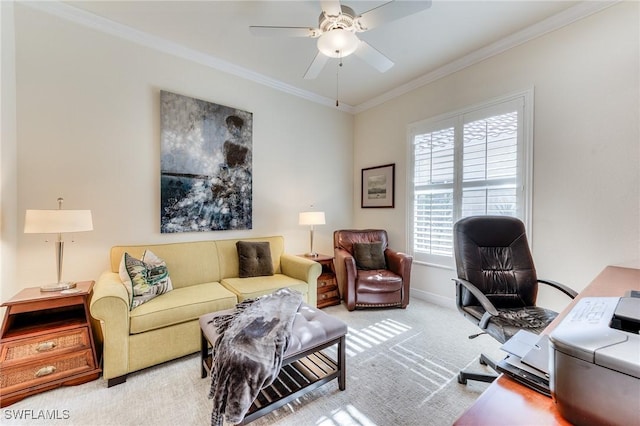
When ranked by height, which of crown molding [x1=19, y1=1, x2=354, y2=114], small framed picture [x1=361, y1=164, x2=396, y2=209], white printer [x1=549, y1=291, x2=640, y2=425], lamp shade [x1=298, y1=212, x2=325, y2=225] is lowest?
white printer [x1=549, y1=291, x2=640, y2=425]

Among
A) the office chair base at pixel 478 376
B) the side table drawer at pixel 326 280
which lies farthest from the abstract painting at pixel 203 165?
the office chair base at pixel 478 376

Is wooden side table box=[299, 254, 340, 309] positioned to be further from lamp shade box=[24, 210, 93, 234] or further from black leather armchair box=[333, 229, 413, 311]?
lamp shade box=[24, 210, 93, 234]

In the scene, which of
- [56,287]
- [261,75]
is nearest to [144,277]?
[56,287]

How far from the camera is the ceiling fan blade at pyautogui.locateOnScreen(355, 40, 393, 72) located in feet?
6.85

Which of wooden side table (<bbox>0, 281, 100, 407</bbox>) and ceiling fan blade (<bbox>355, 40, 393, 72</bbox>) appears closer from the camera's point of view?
wooden side table (<bbox>0, 281, 100, 407</bbox>)

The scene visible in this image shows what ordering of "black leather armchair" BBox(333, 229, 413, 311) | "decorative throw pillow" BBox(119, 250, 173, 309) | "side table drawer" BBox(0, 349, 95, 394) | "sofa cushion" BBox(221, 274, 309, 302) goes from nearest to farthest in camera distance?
"side table drawer" BBox(0, 349, 95, 394)
"decorative throw pillow" BBox(119, 250, 173, 309)
"sofa cushion" BBox(221, 274, 309, 302)
"black leather armchair" BBox(333, 229, 413, 311)

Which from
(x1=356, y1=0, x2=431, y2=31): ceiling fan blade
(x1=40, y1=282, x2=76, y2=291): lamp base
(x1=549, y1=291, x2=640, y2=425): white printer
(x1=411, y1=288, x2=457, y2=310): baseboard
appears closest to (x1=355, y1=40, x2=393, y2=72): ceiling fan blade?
(x1=356, y1=0, x2=431, y2=31): ceiling fan blade

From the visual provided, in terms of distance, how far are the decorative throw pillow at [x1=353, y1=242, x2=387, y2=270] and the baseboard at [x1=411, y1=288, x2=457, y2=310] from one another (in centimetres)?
59

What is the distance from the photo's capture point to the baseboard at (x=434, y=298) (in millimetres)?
3197

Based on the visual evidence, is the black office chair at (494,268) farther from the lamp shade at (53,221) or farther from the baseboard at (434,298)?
the lamp shade at (53,221)

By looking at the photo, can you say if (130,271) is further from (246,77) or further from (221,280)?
(246,77)

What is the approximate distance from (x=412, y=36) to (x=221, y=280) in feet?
10.5

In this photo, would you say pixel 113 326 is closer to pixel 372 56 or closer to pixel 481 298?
pixel 481 298

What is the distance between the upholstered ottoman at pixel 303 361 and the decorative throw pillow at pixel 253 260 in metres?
0.98
